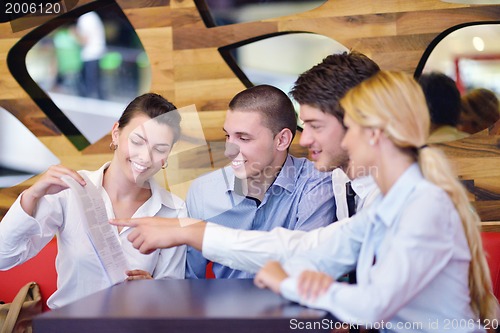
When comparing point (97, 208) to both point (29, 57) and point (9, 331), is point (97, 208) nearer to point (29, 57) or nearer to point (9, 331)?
point (9, 331)

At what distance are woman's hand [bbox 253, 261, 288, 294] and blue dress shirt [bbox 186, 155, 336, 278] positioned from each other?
2.42 ft

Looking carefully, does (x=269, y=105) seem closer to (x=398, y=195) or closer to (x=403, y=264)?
(x=398, y=195)

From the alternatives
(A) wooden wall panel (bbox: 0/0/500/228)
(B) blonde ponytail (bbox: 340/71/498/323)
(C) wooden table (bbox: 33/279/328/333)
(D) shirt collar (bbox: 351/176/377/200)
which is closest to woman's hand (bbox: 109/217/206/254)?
(C) wooden table (bbox: 33/279/328/333)

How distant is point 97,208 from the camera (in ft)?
6.46

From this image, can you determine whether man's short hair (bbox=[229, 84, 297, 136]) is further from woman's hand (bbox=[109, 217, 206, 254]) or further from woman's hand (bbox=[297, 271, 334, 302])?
woman's hand (bbox=[297, 271, 334, 302])

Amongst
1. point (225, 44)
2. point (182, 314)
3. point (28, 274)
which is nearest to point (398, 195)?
point (182, 314)

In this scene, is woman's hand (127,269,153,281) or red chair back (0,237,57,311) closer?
woman's hand (127,269,153,281)

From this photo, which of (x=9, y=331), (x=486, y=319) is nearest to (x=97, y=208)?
(x=9, y=331)

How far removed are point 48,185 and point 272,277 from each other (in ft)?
2.92

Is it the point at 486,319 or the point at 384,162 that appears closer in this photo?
the point at 384,162

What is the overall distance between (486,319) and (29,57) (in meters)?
2.33

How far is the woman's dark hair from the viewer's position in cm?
230

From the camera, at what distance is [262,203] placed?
7.52ft

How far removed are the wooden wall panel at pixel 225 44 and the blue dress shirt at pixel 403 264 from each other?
1267 millimetres
